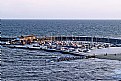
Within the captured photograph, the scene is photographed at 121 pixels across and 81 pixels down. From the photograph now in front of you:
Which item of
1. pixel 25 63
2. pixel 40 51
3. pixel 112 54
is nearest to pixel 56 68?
pixel 25 63

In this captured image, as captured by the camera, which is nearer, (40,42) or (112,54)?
(112,54)

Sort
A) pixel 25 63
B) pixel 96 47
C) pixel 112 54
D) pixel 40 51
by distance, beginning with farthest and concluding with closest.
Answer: pixel 96 47 → pixel 40 51 → pixel 112 54 → pixel 25 63

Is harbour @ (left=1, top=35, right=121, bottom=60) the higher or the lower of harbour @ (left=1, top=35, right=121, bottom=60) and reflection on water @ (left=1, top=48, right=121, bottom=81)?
the lower

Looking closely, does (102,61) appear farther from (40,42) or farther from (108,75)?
(40,42)

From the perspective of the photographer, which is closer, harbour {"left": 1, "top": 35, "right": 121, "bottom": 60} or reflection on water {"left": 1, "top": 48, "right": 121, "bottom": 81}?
reflection on water {"left": 1, "top": 48, "right": 121, "bottom": 81}

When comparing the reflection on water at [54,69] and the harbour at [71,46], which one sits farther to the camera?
the harbour at [71,46]

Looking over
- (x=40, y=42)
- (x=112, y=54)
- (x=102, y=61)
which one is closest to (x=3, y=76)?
(x=102, y=61)

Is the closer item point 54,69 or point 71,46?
point 54,69

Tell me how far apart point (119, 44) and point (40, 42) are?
2688 cm

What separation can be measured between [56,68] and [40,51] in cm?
3156

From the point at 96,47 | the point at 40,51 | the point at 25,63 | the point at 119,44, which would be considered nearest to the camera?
the point at 25,63

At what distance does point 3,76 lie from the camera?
67188 mm

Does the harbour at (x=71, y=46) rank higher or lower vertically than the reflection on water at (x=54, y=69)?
lower

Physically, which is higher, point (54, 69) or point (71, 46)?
point (54, 69)
